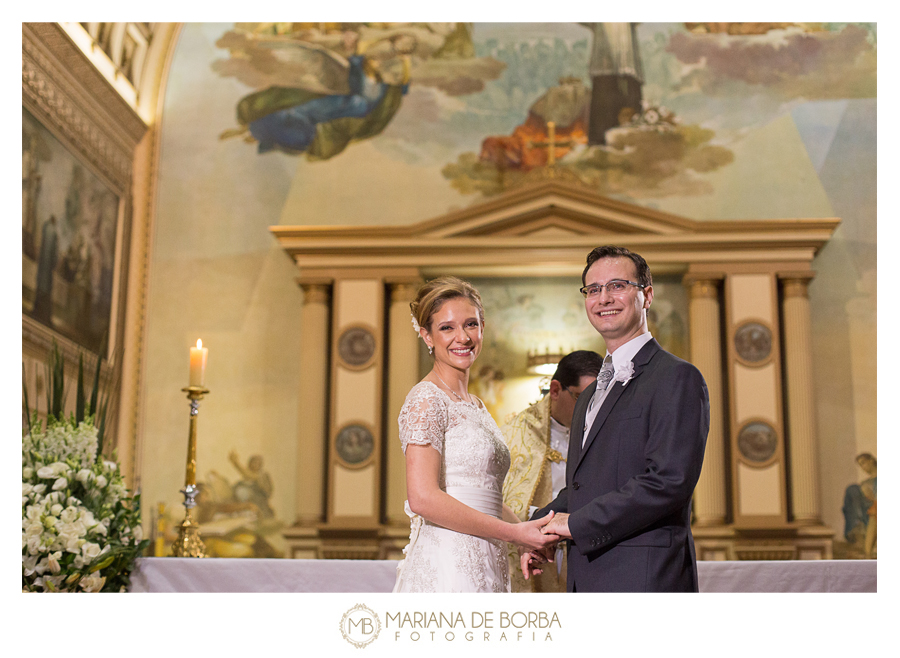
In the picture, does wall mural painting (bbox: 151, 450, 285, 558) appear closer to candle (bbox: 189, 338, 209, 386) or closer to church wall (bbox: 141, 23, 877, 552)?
church wall (bbox: 141, 23, 877, 552)

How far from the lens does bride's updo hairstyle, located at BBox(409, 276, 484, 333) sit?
11.3 feet

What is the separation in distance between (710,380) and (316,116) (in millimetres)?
4809

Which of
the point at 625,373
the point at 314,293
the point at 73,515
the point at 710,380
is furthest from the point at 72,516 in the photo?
the point at 710,380

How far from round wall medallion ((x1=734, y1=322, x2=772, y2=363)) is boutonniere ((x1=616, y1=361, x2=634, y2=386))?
6132 mm

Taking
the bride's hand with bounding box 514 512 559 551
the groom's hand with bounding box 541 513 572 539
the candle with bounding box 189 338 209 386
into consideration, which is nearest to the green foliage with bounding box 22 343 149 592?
the candle with bounding box 189 338 209 386

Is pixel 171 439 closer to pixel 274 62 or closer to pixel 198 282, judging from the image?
pixel 198 282

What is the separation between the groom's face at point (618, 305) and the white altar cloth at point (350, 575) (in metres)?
1.59

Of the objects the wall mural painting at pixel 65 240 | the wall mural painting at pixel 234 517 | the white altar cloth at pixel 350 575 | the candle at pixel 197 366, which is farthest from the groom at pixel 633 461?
the wall mural painting at pixel 234 517

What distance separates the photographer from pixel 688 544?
295cm

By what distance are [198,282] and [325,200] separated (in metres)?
1.55
